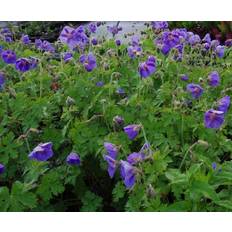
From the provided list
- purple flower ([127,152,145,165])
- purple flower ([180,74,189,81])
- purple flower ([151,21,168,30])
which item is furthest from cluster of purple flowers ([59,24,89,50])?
purple flower ([127,152,145,165])

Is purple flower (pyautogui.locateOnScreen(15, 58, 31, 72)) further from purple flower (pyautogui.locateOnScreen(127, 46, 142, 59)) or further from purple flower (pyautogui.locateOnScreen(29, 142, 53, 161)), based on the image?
purple flower (pyautogui.locateOnScreen(29, 142, 53, 161))

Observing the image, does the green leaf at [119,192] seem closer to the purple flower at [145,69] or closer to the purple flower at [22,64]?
the purple flower at [145,69]

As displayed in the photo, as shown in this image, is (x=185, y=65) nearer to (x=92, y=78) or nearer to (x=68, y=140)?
(x=92, y=78)

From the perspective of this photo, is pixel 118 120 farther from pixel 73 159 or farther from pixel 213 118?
pixel 213 118

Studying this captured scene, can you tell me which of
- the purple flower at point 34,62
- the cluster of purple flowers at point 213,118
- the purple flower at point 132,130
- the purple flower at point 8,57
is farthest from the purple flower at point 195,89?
the purple flower at point 8,57

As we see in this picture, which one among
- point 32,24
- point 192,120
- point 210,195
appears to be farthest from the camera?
point 32,24

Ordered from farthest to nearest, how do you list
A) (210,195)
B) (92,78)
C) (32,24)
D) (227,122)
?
(32,24)
(92,78)
(227,122)
(210,195)
